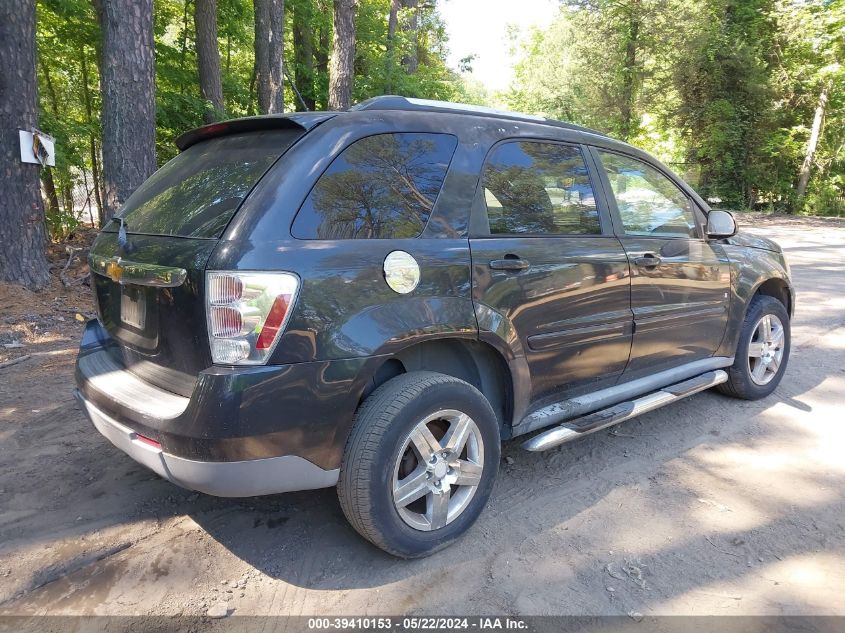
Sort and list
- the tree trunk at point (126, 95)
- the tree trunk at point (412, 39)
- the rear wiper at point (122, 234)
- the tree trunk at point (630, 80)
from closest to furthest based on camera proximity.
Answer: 1. the rear wiper at point (122, 234)
2. the tree trunk at point (126, 95)
3. the tree trunk at point (412, 39)
4. the tree trunk at point (630, 80)

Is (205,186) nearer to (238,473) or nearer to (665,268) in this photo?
(238,473)

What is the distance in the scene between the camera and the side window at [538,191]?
2.91 metres

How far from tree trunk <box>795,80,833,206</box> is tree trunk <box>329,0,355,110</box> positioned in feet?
66.3

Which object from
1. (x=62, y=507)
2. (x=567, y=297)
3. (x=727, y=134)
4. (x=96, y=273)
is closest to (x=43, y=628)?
(x=62, y=507)

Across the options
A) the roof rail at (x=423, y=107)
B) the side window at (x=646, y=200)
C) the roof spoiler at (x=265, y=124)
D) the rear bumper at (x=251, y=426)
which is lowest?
the rear bumper at (x=251, y=426)

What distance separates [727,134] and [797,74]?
3169 millimetres

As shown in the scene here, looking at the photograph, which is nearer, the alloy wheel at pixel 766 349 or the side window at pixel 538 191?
the side window at pixel 538 191

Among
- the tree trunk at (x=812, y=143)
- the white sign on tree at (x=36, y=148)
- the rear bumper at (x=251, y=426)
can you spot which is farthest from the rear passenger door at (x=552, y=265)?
the tree trunk at (x=812, y=143)

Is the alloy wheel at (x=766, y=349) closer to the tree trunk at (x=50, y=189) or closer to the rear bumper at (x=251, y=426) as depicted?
the rear bumper at (x=251, y=426)

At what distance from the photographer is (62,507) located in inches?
116

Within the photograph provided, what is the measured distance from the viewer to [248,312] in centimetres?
215

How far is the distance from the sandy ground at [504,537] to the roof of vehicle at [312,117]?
1851mm

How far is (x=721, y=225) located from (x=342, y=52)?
9.98 meters

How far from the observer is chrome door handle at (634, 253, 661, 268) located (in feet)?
11.3
